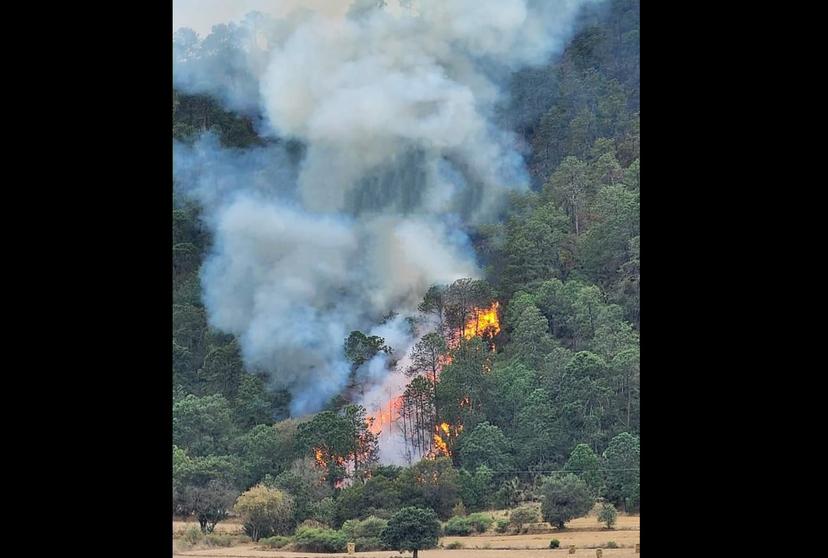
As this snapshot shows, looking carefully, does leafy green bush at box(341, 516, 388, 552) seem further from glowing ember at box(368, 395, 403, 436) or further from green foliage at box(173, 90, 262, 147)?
green foliage at box(173, 90, 262, 147)

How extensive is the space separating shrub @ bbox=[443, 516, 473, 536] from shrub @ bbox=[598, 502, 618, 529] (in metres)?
0.95

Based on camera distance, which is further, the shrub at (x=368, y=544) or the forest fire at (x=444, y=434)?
the forest fire at (x=444, y=434)

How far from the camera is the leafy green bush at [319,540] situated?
859 cm

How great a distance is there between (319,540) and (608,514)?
2118 millimetres

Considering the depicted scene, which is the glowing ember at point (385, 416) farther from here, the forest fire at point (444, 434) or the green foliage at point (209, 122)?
the green foliage at point (209, 122)

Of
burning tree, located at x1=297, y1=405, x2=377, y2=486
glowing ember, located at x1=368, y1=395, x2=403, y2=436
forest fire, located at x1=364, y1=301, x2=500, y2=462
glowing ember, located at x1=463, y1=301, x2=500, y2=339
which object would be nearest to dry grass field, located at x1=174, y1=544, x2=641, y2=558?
burning tree, located at x1=297, y1=405, x2=377, y2=486

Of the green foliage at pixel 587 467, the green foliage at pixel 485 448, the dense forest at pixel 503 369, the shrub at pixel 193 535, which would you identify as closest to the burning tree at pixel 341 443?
the dense forest at pixel 503 369

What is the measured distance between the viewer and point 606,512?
27.9 feet

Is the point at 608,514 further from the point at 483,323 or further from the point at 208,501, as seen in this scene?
the point at 208,501

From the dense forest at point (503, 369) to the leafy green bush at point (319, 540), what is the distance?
3cm

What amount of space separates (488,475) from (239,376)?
2.05 meters
